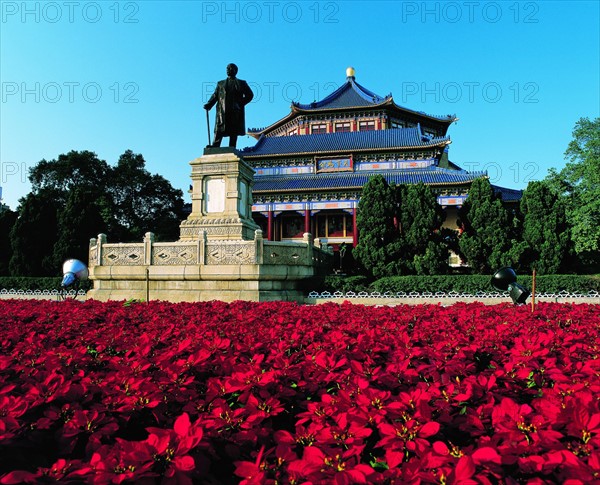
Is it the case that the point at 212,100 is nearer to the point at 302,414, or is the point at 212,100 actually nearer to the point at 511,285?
the point at 511,285

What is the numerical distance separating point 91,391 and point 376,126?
39555 millimetres

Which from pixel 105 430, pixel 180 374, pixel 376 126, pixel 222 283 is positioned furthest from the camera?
pixel 376 126

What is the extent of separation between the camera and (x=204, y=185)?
491 inches

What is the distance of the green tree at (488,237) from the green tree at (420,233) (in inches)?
45.2

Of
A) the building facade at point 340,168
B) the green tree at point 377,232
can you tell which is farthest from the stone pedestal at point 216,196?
the building facade at point 340,168

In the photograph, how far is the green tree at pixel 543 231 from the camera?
56.1 feet

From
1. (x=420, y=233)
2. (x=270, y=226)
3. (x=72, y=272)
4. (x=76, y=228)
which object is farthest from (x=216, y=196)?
(x=270, y=226)

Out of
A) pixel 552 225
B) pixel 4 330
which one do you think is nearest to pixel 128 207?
pixel 552 225

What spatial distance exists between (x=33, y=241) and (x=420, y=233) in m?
19.3

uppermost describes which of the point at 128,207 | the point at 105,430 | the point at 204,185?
the point at 128,207

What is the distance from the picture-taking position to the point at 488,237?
18.0 m

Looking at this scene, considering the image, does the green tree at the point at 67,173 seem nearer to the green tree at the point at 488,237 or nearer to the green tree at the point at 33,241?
the green tree at the point at 33,241

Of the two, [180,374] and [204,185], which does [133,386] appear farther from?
[204,185]

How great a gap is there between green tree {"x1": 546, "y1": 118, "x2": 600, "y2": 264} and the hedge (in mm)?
5156
